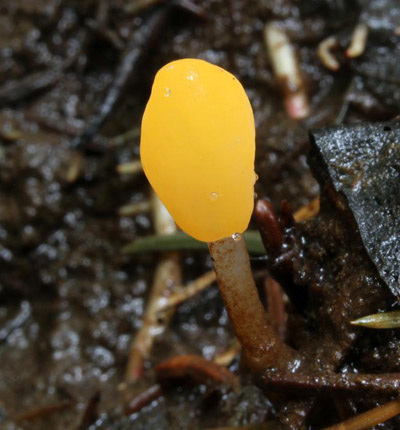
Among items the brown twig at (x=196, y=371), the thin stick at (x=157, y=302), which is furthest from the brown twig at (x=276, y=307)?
the thin stick at (x=157, y=302)

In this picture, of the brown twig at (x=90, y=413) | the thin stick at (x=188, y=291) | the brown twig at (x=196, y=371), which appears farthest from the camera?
the thin stick at (x=188, y=291)

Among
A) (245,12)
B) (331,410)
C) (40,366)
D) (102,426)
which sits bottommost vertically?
(40,366)

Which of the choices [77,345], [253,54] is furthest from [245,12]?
[77,345]

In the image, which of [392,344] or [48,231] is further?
[48,231]

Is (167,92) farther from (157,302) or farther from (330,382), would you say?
(157,302)

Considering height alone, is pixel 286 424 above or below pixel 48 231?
above

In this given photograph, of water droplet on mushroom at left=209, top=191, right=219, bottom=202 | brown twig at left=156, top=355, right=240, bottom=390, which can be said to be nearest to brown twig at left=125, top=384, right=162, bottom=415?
brown twig at left=156, top=355, right=240, bottom=390

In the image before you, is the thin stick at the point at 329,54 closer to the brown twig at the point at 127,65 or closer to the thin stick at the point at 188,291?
the brown twig at the point at 127,65

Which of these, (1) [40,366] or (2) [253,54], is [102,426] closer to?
(1) [40,366]
